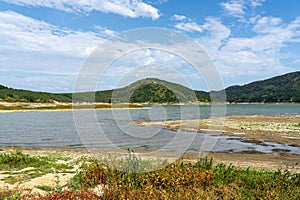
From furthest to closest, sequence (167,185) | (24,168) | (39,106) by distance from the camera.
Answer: (39,106) < (24,168) < (167,185)

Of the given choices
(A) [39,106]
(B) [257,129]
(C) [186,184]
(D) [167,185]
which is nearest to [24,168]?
(D) [167,185]

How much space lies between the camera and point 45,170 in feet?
41.2

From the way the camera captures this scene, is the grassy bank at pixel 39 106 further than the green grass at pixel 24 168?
Yes

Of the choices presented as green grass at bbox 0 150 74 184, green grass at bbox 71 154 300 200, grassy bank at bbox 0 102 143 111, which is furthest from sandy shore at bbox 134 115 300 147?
grassy bank at bbox 0 102 143 111

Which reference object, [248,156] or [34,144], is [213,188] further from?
[34,144]

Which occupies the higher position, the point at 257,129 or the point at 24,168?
the point at 24,168

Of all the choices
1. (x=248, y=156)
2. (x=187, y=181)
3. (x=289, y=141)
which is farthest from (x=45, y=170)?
(x=289, y=141)

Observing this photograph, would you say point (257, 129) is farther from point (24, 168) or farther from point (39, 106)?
point (39, 106)

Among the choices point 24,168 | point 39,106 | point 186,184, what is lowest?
point 24,168

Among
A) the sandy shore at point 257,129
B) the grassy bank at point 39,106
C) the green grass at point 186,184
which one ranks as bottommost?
the sandy shore at point 257,129

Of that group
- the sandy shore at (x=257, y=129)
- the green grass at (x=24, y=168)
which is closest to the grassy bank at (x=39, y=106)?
the sandy shore at (x=257, y=129)

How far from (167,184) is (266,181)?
10.5 feet

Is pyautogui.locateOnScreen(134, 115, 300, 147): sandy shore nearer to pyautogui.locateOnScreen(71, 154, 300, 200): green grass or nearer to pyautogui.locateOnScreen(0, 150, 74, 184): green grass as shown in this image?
pyautogui.locateOnScreen(71, 154, 300, 200): green grass

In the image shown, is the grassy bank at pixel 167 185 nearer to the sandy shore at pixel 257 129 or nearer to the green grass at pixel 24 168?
the green grass at pixel 24 168
